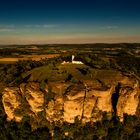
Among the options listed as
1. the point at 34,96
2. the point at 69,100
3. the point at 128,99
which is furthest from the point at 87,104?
the point at 34,96

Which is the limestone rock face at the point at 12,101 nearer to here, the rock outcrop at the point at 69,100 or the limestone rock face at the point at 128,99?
→ the rock outcrop at the point at 69,100

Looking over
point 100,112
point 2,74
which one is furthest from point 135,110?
point 2,74

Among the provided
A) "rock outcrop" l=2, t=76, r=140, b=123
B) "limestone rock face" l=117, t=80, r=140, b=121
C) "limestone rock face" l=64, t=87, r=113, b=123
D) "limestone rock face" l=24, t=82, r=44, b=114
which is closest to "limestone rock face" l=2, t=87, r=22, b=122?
"rock outcrop" l=2, t=76, r=140, b=123

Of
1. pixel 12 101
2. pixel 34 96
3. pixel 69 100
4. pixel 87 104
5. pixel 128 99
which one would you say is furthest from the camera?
pixel 12 101

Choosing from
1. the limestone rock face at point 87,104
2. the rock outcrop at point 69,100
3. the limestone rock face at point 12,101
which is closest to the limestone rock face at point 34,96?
the rock outcrop at point 69,100

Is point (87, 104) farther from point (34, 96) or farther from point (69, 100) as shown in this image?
point (34, 96)

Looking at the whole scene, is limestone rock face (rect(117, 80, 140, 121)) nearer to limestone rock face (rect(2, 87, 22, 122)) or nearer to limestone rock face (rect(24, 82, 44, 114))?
limestone rock face (rect(24, 82, 44, 114))

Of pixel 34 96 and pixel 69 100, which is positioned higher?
pixel 34 96

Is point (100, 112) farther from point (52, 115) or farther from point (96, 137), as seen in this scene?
point (52, 115)
